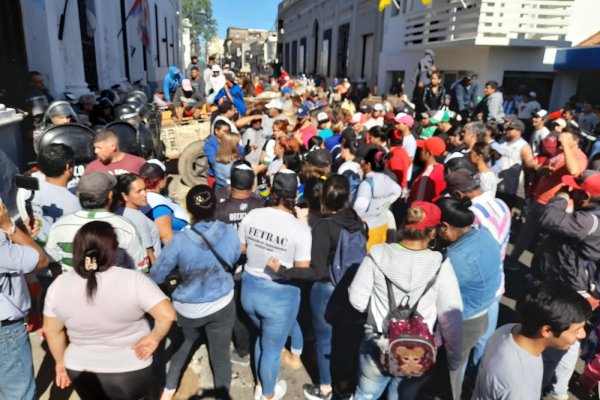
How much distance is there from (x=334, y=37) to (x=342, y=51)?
1.98 meters

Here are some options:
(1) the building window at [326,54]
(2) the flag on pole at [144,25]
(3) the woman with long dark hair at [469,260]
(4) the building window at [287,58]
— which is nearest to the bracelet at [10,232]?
(3) the woman with long dark hair at [469,260]

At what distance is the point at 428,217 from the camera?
2.57 meters

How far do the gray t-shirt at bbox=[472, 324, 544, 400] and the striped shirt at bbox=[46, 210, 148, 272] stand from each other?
7.46 feet

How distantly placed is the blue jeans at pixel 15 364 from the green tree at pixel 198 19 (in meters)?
72.4

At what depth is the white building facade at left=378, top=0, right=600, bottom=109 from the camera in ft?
44.7

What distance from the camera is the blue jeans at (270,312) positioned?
10.1 ft

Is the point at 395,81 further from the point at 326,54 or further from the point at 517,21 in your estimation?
the point at 326,54

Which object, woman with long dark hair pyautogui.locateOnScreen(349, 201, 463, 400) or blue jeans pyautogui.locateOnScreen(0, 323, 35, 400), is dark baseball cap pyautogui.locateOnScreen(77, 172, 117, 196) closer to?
blue jeans pyautogui.locateOnScreen(0, 323, 35, 400)

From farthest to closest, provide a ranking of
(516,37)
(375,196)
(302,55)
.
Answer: (302,55)
(516,37)
(375,196)

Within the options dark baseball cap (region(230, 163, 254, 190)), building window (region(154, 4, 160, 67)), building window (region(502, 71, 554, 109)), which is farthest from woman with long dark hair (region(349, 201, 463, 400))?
building window (region(154, 4, 160, 67))

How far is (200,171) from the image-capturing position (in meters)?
8.75

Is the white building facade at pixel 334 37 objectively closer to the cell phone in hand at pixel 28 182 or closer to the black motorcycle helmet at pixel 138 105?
the black motorcycle helmet at pixel 138 105

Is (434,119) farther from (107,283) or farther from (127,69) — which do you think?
(127,69)

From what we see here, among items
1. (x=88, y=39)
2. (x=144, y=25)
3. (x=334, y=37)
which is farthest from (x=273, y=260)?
(x=334, y=37)
